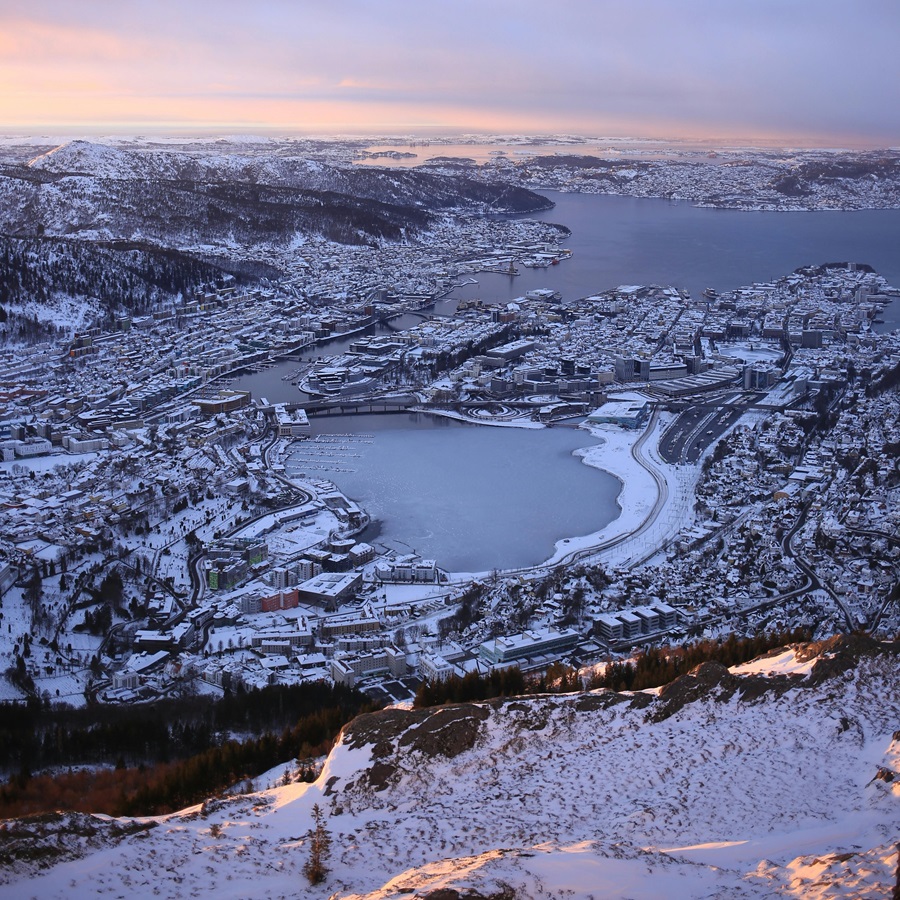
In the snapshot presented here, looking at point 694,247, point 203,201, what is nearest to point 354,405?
point 203,201

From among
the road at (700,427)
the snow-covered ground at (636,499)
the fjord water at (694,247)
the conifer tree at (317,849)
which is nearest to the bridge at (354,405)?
the snow-covered ground at (636,499)

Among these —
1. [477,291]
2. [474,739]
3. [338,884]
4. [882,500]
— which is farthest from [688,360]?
[338,884]

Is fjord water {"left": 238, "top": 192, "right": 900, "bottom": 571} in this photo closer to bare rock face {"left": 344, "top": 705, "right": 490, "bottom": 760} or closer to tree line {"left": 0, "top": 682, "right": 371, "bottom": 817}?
tree line {"left": 0, "top": 682, "right": 371, "bottom": 817}

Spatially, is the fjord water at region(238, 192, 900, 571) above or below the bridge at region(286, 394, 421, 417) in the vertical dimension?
below

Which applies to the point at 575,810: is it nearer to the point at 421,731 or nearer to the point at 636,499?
the point at 421,731

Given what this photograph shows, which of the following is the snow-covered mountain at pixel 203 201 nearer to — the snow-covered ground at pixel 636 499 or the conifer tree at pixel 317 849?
the snow-covered ground at pixel 636 499

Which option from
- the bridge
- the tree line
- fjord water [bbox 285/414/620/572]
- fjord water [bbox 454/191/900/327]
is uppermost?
fjord water [bbox 454/191/900/327]

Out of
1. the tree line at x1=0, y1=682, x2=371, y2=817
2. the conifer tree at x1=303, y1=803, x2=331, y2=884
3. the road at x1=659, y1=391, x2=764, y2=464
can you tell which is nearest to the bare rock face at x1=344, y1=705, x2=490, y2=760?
the conifer tree at x1=303, y1=803, x2=331, y2=884
